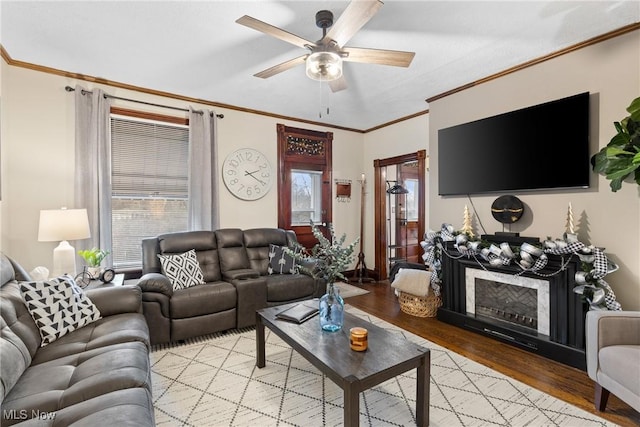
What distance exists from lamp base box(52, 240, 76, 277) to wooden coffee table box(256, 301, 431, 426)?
84.1 inches

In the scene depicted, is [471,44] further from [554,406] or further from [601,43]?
[554,406]

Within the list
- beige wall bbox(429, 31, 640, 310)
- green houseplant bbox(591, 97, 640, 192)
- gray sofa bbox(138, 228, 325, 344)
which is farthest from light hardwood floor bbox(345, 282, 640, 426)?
green houseplant bbox(591, 97, 640, 192)

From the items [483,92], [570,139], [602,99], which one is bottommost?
[570,139]

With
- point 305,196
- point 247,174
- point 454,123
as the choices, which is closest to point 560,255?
point 454,123

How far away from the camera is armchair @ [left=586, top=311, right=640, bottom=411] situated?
5.70ft

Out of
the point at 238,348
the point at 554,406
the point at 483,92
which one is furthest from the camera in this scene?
the point at 483,92

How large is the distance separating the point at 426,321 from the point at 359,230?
245 centimetres

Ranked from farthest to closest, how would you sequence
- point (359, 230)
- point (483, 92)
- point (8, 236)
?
point (359, 230)
point (483, 92)
point (8, 236)

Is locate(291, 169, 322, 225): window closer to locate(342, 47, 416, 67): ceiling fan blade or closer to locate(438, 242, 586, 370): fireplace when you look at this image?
locate(438, 242, 586, 370): fireplace

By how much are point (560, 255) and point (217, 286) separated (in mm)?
3155

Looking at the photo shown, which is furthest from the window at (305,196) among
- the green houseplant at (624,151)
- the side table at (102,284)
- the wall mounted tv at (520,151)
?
the green houseplant at (624,151)

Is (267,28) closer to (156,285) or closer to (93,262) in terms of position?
(156,285)

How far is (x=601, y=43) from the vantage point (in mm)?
2568

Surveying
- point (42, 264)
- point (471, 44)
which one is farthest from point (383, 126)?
point (42, 264)
